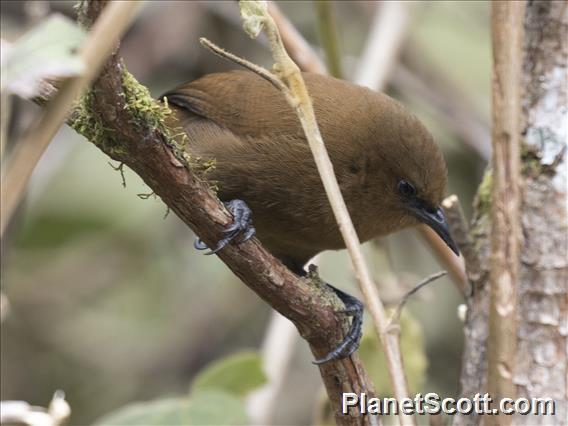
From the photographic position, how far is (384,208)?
Result: 2.76m

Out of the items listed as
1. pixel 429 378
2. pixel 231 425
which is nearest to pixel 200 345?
pixel 429 378

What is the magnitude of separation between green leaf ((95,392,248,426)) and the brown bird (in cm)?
41

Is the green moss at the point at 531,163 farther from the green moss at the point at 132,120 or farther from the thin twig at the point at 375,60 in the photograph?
the green moss at the point at 132,120

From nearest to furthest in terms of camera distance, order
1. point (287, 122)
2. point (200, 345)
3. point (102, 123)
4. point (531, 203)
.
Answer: point (102, 123)
point (531, 203)
point (287, 122)
point (200, 345)

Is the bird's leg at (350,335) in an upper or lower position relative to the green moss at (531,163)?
lower

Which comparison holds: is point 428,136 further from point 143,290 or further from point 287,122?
point 143,290

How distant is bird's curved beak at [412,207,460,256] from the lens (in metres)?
2.65

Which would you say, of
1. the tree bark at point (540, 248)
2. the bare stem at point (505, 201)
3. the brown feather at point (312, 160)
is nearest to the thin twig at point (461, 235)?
the tree bark at point (540, 248)

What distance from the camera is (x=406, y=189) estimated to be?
274 cm

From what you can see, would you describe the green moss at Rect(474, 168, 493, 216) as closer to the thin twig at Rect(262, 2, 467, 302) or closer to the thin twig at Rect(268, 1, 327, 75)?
the thin twig at Rect(262, 2, 467, 302)

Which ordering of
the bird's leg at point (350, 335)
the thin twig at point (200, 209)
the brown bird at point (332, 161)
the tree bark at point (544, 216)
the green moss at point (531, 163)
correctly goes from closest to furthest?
the thin twig at point (200, 209)
the bird's leg at point (350, 335)
the tree bark at point (544, 216)
the green moss at point (531, 163)
the brown bird at point (332, 161)

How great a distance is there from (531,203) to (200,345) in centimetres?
265

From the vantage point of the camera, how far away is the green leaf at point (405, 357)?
276 centimetres

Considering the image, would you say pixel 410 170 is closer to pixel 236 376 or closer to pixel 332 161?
pixel 332 161
